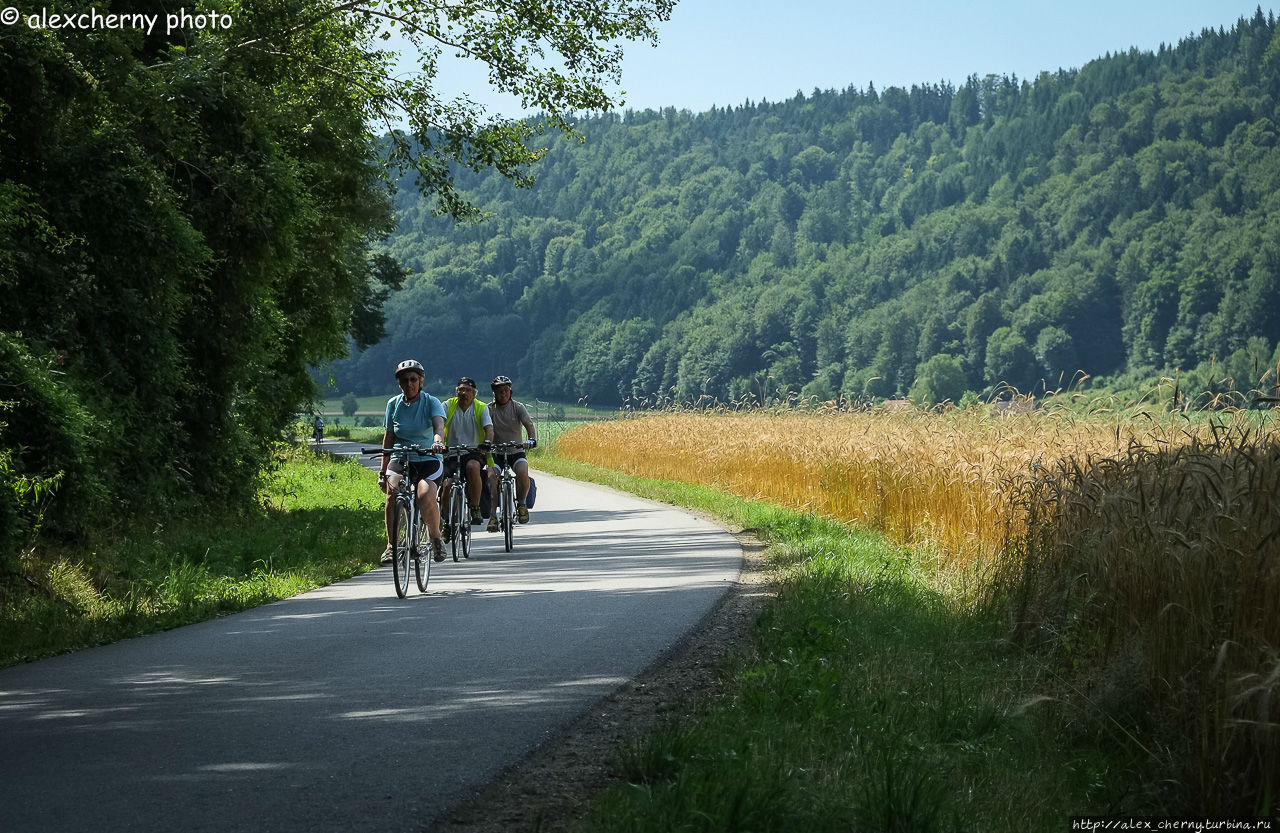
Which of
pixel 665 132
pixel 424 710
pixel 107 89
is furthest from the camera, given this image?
pixel 665 132

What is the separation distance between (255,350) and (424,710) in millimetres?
15529

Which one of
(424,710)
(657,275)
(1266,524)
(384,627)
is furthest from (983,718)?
(657,275)

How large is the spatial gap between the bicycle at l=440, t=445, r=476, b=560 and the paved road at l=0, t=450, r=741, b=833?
8.76ft

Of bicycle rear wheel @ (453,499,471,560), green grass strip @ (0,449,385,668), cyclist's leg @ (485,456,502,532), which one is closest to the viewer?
green grass strip @ (0,449,385,668)

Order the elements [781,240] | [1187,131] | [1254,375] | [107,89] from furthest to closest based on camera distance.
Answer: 1. [781,240]
2. [1187,131]
3. [107,89]
4. [1254,375]

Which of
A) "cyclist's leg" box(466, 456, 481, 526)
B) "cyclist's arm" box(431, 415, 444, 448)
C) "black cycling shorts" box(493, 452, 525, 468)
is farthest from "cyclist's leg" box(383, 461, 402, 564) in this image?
"black cycling shorts" box(493, 452, 525, 468)

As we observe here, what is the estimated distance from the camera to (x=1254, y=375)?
899 cm

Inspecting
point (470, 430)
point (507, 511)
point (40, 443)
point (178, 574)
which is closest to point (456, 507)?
point (507, 511)

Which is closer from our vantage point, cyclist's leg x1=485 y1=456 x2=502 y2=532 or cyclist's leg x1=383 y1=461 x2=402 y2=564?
cyclist's leg x1=383 y1=461 x2=402 y2=564

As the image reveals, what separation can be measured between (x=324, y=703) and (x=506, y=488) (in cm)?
1078

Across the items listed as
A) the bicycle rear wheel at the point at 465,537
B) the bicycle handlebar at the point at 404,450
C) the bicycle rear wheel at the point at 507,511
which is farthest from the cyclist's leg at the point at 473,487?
the bicycle handlebar at the point at 404,450

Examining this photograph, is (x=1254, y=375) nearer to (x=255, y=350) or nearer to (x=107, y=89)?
(x=107, y=89)

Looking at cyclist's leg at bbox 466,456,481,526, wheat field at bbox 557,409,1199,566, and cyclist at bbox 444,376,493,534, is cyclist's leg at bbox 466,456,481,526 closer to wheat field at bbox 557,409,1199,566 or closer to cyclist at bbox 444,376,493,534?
cyclist at bbox 444,376,493,534

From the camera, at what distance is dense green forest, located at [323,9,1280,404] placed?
112812mm
